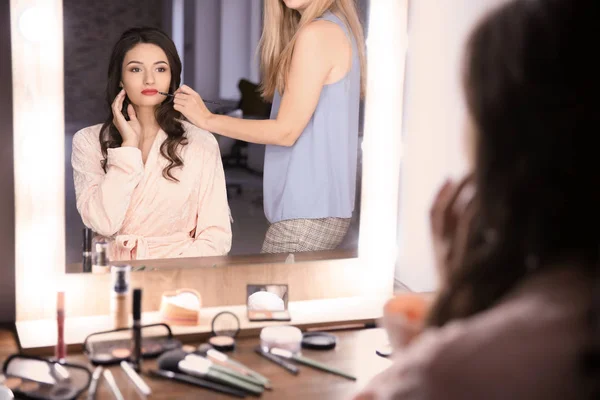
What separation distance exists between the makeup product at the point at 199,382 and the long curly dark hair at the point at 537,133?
60cm

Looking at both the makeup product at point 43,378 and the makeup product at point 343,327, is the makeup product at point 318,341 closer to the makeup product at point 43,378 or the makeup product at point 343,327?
the makeup product at point 343,327

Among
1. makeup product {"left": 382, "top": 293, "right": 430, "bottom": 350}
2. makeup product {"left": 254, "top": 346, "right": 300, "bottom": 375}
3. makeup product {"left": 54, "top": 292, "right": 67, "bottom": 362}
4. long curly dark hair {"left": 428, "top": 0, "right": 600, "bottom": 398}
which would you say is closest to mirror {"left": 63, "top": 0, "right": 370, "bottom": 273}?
makeup product {"left": 54, "top": 292, "right": 67, "bottom": 362}

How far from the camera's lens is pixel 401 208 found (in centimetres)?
160

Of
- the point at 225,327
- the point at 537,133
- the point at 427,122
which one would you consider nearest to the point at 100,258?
the point at 225,327

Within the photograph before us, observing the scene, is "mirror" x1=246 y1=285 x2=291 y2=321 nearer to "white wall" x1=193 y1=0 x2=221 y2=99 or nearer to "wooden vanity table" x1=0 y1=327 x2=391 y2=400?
"wooden vanity table" x1=0 y1=327 x2=391 y2=400

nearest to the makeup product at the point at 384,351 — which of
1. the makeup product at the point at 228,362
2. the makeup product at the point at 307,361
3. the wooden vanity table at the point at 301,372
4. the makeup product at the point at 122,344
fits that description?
the wooden vanity table at the point at 301,372

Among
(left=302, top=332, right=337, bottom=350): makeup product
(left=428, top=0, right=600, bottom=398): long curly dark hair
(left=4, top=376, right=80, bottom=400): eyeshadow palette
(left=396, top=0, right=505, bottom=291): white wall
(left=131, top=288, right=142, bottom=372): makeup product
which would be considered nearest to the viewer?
(left=428, top=0, right=600, bottom=398): long curly dark hair

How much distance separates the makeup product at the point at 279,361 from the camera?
1.17 m

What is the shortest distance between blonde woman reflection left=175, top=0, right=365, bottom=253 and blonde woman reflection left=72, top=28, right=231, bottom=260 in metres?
0.05

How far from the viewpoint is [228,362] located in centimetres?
119

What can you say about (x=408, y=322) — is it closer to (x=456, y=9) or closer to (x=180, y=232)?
(x=180, y=232)

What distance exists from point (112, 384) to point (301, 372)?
0.29 metres

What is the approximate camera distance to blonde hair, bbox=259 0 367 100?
1.32m

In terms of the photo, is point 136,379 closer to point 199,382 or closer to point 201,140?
point 199,382
